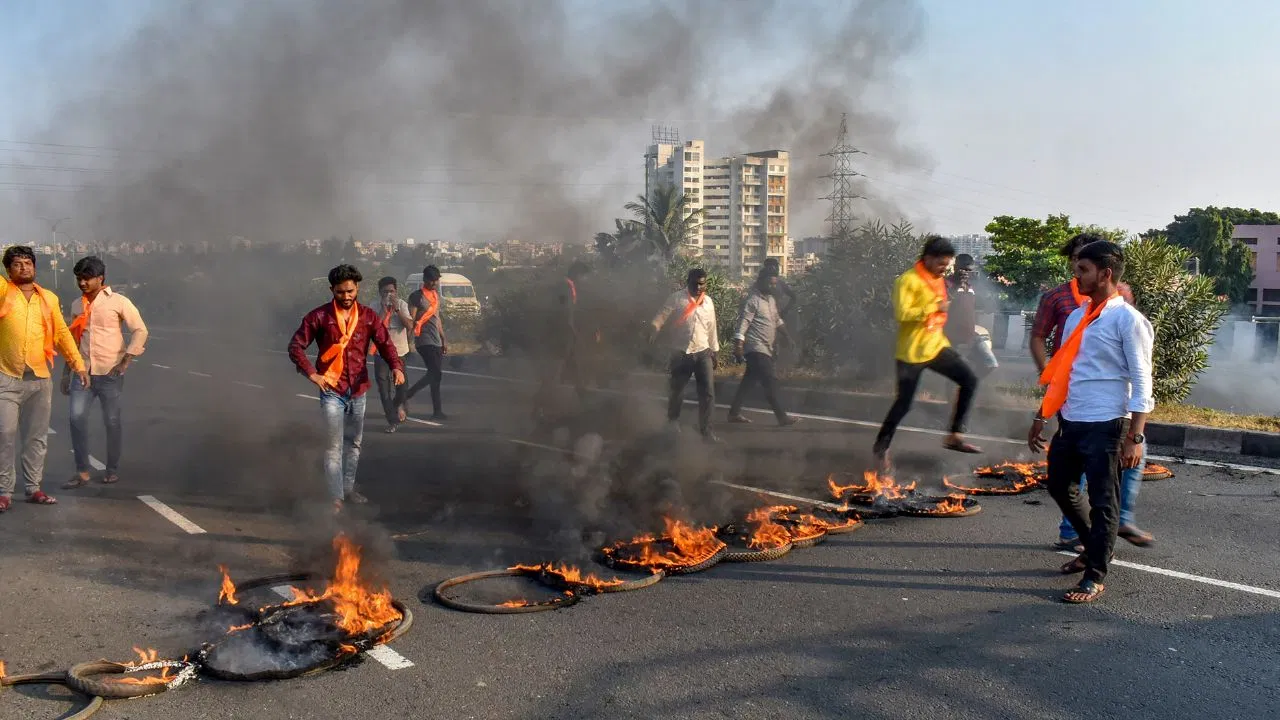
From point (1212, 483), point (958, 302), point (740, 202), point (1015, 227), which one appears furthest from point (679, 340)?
point (1015, 227)

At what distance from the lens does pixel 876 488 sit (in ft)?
22.1

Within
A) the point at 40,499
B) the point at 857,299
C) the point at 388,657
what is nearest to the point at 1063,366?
the point at 388,657

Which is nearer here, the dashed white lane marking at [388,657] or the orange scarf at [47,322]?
the dashed white lane marking at [388,657]

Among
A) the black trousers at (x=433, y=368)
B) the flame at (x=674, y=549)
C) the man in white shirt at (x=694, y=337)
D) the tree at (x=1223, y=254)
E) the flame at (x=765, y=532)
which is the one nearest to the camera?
the flame at (x=674, y=549)

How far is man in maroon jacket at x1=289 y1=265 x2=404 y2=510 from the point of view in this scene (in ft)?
20.3

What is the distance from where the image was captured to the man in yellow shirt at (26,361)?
651 cm

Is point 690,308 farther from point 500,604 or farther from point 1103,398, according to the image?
point 500,604

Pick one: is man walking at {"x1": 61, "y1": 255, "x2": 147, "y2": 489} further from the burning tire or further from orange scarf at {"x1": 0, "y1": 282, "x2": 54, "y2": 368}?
the burning tire

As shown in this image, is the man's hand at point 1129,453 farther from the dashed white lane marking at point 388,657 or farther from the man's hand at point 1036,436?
the dashed white lane marking at point 388,657

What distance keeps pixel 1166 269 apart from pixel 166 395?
496 inches

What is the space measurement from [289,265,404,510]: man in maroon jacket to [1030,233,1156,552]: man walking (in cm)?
392

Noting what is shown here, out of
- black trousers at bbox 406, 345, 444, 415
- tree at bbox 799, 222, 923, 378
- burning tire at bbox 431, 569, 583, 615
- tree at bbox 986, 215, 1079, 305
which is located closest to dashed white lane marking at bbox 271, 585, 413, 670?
burning tire at bbox 431, 569, 583, 615

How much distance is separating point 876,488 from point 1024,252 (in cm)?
3476

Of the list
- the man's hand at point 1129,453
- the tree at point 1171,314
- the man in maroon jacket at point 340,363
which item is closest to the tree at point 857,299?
the tree at point 1171,314
